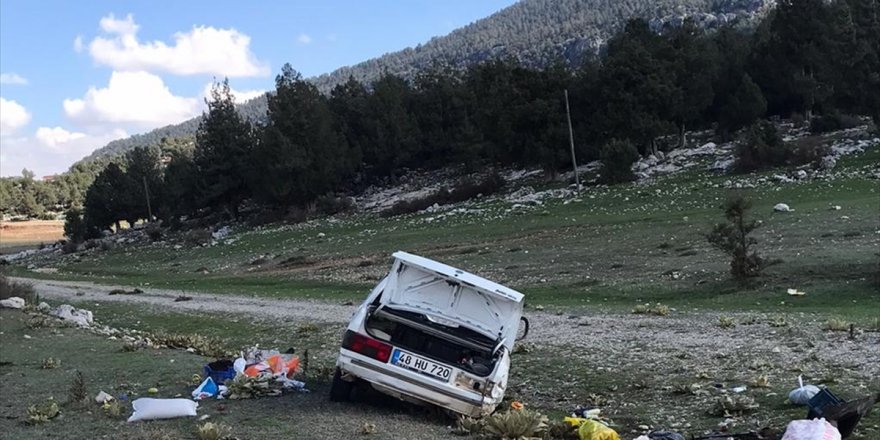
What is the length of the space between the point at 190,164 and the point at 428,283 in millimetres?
91763

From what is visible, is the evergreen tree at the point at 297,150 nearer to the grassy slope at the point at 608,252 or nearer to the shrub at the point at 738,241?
the grassy slope at the point at 608,252

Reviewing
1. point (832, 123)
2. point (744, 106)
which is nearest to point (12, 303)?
point (832, 123)

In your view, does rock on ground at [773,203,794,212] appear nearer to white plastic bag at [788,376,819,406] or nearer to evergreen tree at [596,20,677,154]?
white plastic bag at [788,376,819,406]

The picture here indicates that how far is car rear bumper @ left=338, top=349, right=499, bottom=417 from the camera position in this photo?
948cm

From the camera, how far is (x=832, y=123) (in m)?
61.5

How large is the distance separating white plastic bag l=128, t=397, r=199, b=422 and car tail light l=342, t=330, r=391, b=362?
237 centimetres

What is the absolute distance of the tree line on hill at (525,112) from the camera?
63.9m

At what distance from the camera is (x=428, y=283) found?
37.7 feet

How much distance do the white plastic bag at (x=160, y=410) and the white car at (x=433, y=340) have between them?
2.00 m

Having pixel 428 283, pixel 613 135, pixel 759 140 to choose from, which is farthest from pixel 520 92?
pixel 428 283

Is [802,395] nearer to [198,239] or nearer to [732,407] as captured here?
[732,407]

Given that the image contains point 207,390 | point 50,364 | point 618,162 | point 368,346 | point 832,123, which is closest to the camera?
point 368,346

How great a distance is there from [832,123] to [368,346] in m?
62.1

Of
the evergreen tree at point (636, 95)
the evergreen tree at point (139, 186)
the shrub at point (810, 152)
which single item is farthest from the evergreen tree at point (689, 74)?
the evergreen tree at point (139, 186)
